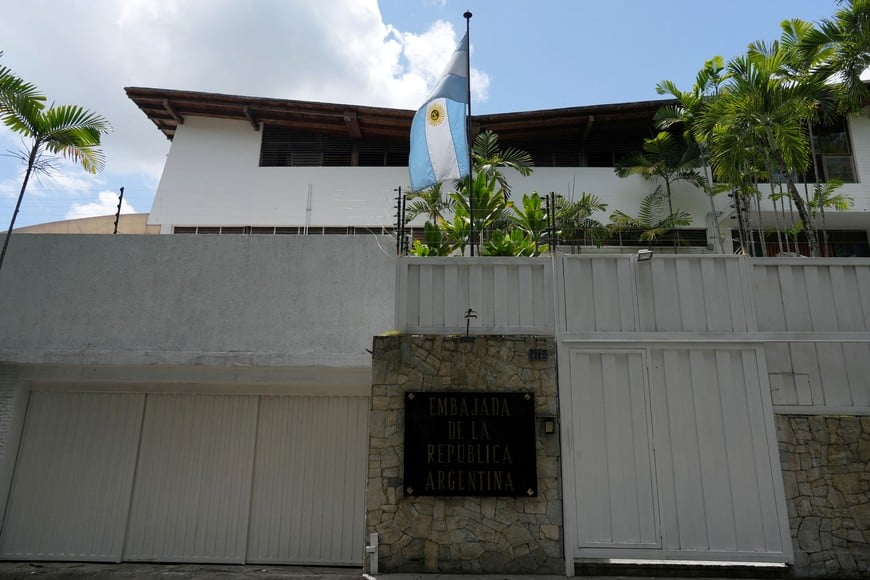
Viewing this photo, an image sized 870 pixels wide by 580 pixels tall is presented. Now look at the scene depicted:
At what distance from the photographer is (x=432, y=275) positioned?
7.40m

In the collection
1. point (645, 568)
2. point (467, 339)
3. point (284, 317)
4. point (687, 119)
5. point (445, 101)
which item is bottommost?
point (645, 568)

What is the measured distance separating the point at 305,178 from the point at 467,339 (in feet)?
31.7

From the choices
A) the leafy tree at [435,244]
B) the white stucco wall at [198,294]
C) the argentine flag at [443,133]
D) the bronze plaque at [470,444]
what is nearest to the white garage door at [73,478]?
the white stucco wall at [198,294]

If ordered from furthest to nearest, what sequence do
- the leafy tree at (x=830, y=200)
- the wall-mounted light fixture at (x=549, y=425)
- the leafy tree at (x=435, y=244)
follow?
the leafy tree at (x=830, y=200) < the leafy tree at (x=435, y=244) < the wall-mounted light fixture at (x=549, y=425)

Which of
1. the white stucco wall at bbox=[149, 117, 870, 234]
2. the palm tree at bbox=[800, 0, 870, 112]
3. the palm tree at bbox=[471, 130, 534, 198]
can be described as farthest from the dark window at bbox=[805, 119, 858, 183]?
the palm tree at bbox=[471, 130, 534, 198]

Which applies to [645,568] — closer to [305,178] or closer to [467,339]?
[467,339]

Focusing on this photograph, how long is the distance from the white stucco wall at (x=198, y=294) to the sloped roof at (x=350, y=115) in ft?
23.9

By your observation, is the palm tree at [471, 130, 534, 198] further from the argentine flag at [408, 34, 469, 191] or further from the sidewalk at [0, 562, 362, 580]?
the sidewalk at [0, 562, 362, 580]

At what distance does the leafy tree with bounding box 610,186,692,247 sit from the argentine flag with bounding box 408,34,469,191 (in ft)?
20.8

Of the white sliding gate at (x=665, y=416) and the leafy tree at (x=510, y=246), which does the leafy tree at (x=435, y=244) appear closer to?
the leafy tree at (x=510, y=246)

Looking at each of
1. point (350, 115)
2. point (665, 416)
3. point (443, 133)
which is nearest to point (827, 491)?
point (665, 416)

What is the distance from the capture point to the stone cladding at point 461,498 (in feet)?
21.2

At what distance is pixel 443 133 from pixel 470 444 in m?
5.06

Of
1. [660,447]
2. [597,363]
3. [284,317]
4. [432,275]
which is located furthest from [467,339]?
[284,317]
